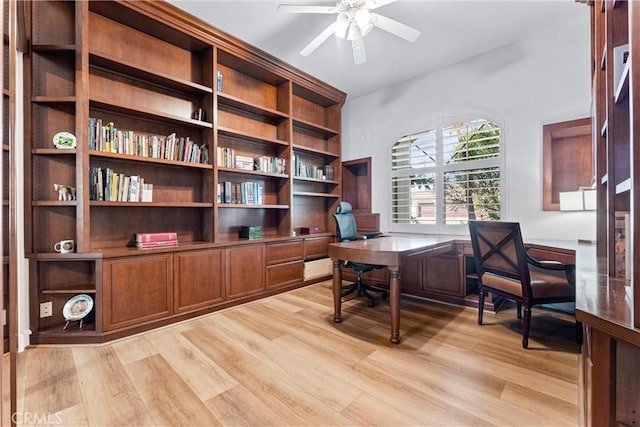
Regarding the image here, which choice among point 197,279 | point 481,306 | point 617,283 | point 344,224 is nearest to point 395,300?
point 481,306

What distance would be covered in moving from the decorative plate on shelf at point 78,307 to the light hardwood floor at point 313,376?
0.83ft

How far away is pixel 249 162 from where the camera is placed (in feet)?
12.2

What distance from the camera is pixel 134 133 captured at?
9.54 feet

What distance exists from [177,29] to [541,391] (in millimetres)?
4241

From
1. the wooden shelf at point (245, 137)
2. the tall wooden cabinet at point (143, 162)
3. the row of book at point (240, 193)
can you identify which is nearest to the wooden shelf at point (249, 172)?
the tall wooden cabinet at point (143, 162)

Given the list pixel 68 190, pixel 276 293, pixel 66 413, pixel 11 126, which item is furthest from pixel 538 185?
pixel 68 190

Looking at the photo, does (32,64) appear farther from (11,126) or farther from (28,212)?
(11,126)

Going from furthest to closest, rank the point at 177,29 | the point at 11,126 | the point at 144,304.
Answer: the point at 177,29
the point at 144,304
the point at 11,126

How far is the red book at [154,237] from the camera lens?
272cm

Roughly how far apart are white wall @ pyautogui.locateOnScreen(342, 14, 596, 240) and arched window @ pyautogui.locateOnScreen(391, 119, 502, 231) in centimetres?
15

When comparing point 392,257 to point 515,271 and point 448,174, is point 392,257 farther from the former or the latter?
point 448,174

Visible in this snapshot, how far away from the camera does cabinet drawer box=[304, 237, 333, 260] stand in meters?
4.20

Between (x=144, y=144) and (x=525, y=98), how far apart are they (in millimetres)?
4185

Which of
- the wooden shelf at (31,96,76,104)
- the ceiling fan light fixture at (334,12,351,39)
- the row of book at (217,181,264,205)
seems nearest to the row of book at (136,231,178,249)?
the row of book at (217,181,264,205)
